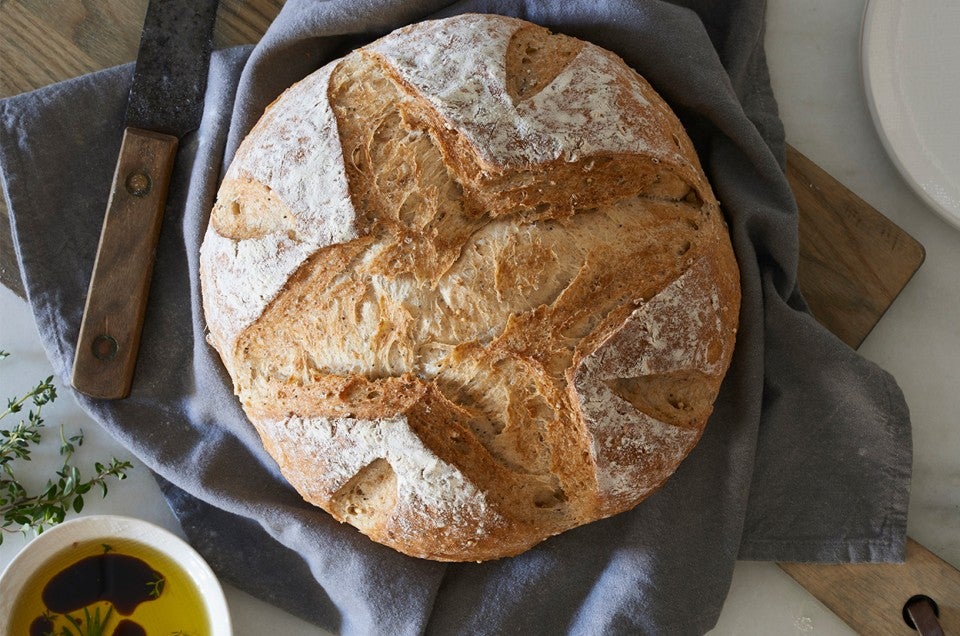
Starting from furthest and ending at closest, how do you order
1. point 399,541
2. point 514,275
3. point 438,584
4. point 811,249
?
point 811,249 → point 438,584 → point 399,541 → point 514,275

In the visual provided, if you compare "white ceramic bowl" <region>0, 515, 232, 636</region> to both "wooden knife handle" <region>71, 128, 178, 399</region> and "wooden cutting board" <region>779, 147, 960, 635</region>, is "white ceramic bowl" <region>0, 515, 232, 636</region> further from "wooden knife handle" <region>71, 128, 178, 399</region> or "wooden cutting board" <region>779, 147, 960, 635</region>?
"wooden cutting board" <region>779, 147, 960, 635</region>

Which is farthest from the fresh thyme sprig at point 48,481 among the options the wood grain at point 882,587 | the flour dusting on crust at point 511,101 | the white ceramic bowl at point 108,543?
the wood grain at point 882,587

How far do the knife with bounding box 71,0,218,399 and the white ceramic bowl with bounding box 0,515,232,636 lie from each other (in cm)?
30

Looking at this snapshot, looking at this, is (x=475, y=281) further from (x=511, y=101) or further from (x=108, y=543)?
(x=108, y=543)

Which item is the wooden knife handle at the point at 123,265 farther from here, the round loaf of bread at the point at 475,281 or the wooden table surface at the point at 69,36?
the round loaf of bread at the point at 475,281

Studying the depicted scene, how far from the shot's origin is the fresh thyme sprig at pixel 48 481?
188 cm

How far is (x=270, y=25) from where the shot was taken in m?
1.98

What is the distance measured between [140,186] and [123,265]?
18 centimetres

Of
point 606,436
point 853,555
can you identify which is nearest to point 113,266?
point 606,436

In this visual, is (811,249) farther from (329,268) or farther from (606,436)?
(329,268)

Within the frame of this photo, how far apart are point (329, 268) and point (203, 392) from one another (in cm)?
60

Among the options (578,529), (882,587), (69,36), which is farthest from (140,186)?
(882,587)

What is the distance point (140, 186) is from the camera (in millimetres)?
1901

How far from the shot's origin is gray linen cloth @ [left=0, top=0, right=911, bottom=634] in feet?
5.93
